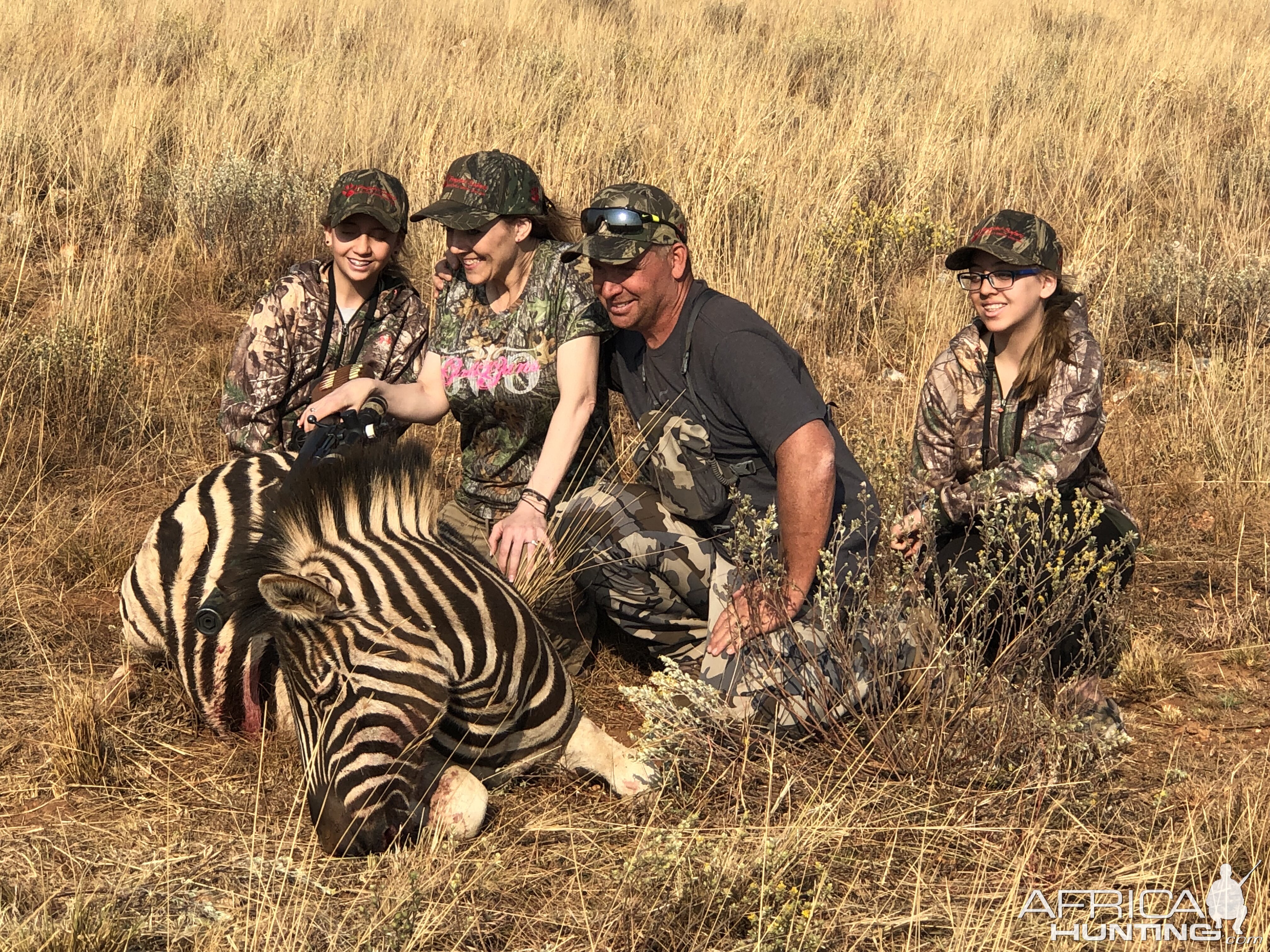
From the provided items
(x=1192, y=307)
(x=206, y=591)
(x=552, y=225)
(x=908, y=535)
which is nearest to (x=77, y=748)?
(x=206, y=591)

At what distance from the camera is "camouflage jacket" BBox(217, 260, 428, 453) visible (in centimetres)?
470

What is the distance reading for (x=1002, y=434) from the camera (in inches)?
158

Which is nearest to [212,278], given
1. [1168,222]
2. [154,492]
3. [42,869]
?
[154,492]

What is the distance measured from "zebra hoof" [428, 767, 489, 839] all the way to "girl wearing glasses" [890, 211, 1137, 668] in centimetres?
156

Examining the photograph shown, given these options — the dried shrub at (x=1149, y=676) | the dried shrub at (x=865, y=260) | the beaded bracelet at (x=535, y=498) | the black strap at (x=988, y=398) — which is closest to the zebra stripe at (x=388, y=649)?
the beaded bracelet at (x=535, y=498)

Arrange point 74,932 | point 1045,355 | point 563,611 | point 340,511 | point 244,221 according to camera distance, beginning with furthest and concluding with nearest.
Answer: point 244,221, point 563,611, point 1045,355, point 340,511, point 74,932

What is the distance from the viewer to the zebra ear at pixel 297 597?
2820 mm

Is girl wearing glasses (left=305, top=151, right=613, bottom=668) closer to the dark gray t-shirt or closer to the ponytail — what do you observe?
the ponytail

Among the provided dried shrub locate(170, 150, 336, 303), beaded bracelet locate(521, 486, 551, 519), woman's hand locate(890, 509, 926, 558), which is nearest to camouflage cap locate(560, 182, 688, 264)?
beaded bracelet locate(521, 486, 551, 519)

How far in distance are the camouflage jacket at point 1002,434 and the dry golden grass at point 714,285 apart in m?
0.19

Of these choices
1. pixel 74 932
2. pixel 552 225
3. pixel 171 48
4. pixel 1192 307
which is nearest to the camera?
pixel 74 932

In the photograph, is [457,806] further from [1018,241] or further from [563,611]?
[1018,241]

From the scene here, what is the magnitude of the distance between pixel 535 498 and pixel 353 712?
3.69ft

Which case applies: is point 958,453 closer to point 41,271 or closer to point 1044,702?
point 1044,702
